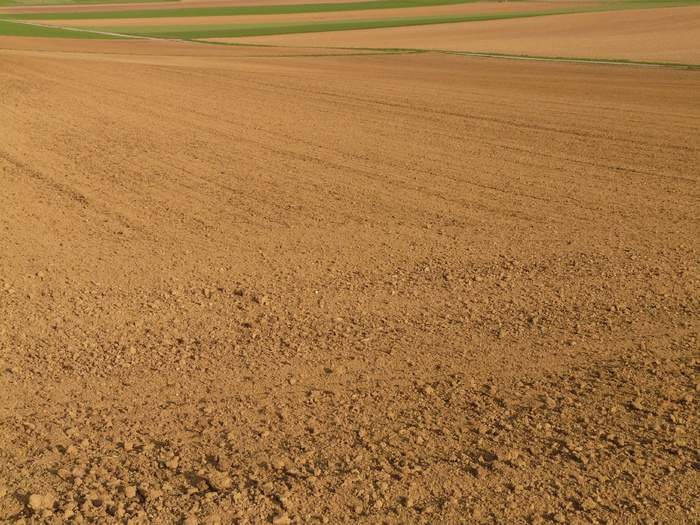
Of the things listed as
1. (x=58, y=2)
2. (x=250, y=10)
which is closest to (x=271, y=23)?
(x=250, y=10)

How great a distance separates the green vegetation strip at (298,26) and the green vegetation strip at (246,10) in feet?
41.4

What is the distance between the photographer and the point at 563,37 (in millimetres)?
44062

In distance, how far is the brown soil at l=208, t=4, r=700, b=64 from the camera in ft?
117

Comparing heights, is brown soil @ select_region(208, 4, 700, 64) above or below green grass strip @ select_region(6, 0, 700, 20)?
below

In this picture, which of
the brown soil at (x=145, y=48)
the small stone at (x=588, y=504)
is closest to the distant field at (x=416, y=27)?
the brown soil at (x=145, y=48)

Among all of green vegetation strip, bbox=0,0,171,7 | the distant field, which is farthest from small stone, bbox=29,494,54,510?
green vegetation strip, bbox=0,0,171,7

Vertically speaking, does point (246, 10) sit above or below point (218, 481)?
above

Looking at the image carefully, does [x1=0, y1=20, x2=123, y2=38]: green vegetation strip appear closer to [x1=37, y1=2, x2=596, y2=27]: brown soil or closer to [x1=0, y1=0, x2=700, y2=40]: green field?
[x1=0, y1=0, x2=700, y2=40]: green field

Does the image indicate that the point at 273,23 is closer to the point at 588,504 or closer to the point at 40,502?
Answer: the point at 40,502

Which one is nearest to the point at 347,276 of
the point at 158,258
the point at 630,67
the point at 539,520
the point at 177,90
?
the point at 158,258

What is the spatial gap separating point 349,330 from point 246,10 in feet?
240

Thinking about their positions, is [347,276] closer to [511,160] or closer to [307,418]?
[307,418]

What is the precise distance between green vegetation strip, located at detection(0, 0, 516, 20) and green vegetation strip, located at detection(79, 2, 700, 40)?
12.6 metres

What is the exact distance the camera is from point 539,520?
14.1 feet
